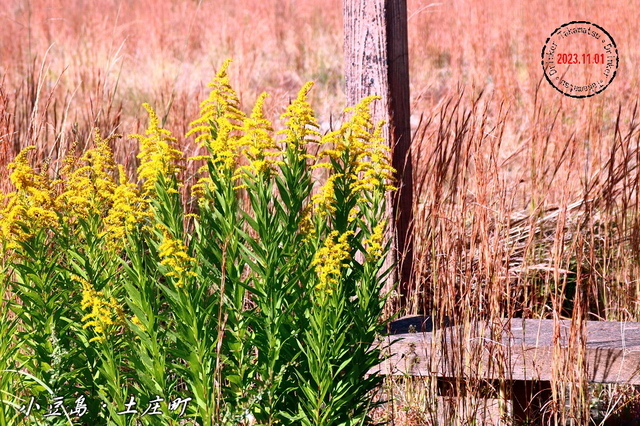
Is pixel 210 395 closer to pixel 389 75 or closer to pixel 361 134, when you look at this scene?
pixel 361 134

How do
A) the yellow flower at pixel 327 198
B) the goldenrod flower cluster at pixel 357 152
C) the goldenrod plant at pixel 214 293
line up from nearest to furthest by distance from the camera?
1. the goldenrod plant at pixel 214 293
2. the yellow flower at pixel 327 198
3. the goldenrod flower cluster at pixel 357 152

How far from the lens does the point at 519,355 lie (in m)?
3.12

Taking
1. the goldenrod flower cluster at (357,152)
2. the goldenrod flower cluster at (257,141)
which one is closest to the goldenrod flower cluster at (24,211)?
the goldenrod flower cluster at (257,141)

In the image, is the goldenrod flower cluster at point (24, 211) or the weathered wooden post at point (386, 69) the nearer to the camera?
the goldenrod flower cluster at point (24, 211)

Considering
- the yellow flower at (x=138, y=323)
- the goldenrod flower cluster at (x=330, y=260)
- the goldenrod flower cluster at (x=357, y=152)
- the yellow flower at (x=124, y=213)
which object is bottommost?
the yellow flower at (x=138, y=323)

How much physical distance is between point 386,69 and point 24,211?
71.5 inches

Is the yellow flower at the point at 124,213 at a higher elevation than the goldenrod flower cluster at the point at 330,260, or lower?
higher

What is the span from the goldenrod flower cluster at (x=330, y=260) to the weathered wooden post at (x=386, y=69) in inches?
47.7

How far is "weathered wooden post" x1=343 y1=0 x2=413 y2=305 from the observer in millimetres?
3711

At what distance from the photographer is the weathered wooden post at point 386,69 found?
371 cm
